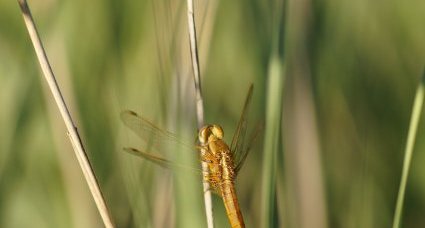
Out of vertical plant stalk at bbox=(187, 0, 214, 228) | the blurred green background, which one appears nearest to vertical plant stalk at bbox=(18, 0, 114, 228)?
vertical plant stalk at bbox=(187, 0, 214, 228)

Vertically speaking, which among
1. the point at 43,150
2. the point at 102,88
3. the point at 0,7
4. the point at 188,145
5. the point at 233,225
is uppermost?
the point at 0,7

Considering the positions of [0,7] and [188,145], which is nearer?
[188,145]

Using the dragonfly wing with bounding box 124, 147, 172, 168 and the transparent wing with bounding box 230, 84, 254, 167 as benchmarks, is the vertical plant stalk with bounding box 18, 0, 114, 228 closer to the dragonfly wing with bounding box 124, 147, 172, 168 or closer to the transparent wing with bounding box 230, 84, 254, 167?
the dragonfly wing with bounding box 124, 147, 172, 168

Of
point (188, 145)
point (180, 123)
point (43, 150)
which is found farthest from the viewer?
point (43, 150)

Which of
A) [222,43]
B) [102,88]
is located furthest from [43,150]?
[222,43]

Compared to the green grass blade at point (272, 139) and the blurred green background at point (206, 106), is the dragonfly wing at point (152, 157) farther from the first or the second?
the green grass blade at point (272, 139)

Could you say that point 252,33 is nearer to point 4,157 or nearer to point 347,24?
point 347,24

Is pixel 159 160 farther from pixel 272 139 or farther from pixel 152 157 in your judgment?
pixel 272 139
